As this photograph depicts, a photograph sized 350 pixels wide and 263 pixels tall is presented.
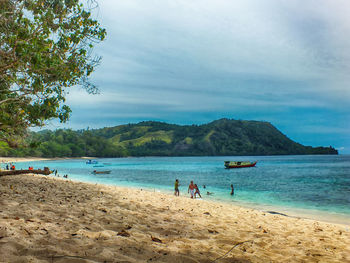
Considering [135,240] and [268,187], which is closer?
[135,240]

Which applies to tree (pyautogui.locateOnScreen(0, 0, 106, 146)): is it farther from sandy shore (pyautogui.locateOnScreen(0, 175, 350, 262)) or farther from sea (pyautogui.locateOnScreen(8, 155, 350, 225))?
sea (pyautogui.locateOnScreen(8, 155, 350, 225))

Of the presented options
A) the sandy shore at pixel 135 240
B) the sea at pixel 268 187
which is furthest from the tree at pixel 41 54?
the sea at pixel 268 187

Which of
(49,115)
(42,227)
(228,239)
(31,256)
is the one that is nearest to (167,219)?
(228,239)

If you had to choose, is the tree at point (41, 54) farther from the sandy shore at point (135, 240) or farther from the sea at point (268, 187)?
the sea at point (268, 187)

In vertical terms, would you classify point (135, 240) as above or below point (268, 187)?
above

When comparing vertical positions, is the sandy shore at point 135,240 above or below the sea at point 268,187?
above

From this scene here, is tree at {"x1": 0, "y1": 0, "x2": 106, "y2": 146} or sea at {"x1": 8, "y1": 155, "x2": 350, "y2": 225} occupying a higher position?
tree at {"x1": 0, "y1": 0, "x2": 106, "y2": 146}

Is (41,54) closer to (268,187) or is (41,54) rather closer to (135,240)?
(135,240)

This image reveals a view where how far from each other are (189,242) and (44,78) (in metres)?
8.35

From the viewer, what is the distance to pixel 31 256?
144 inches

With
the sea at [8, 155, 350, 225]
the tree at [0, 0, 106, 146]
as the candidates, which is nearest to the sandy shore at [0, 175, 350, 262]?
the tree at [0, 0, 106, 146]

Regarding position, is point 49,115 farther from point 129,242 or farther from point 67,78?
point 129,242

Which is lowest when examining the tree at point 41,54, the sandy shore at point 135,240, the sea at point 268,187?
the sea at point 268,187

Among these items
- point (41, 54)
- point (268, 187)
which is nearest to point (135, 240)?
point (41, 54)
